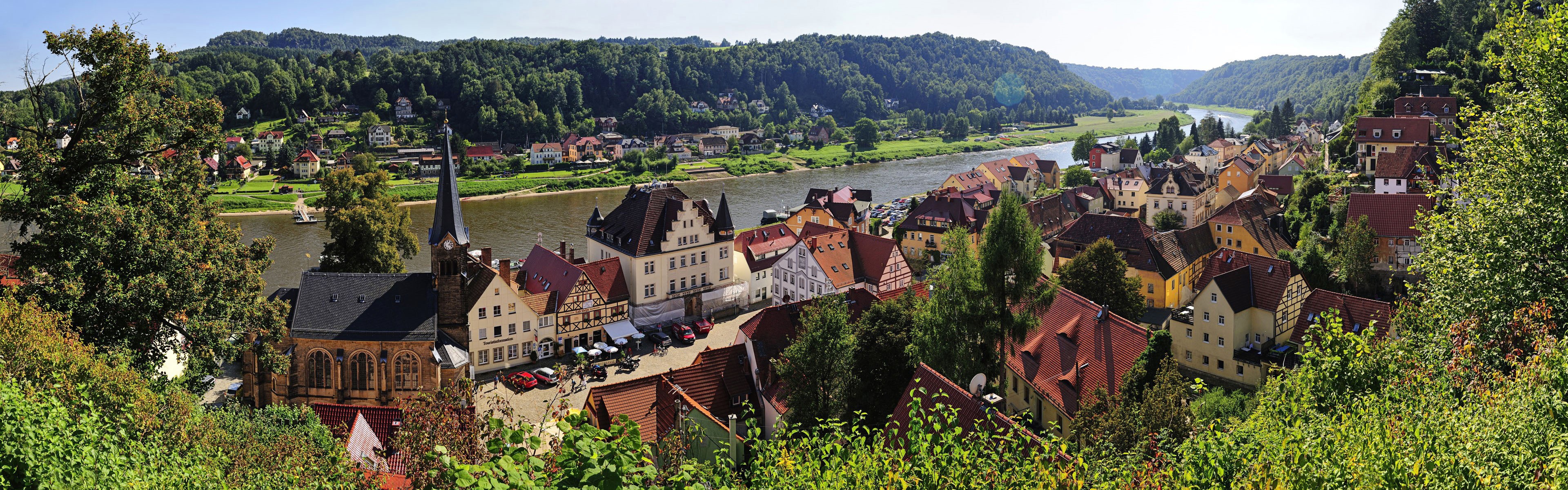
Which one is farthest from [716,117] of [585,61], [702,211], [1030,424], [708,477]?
[708,477]

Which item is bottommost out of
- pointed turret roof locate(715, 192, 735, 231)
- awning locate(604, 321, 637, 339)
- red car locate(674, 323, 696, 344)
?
red car locate(674, 323, 696, 344)

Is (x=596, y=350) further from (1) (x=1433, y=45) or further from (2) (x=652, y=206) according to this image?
(1) (x=1433, y=45)

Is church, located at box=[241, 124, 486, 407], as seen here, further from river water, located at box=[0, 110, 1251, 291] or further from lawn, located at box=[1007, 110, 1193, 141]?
lawn, located at box=[1007, 110, 1193, 141]

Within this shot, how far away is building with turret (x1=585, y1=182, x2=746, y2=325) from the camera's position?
33.0m

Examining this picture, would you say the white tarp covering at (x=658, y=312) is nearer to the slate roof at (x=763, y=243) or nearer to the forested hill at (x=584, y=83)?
the slate roof at (x=763, y=243)

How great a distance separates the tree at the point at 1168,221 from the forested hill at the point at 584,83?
7128 cm

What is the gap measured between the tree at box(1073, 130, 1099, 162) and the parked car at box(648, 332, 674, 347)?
67.0 meters

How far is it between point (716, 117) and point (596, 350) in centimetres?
11119

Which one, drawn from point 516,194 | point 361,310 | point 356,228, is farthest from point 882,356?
point 516,194

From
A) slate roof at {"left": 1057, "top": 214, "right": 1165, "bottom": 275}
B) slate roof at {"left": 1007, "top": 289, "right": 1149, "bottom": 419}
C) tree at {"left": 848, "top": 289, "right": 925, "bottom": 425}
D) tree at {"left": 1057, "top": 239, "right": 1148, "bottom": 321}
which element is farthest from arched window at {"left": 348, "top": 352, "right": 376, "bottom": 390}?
slate roof at {"left": 1057, "top": 214, "right": 1165, "bottom": 275}

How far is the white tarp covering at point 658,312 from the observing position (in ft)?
107

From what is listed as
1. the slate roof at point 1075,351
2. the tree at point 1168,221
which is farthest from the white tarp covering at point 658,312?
the tree at point 1168,221

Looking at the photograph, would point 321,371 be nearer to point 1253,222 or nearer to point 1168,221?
point 1253,222

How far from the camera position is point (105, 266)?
47.8 ft
